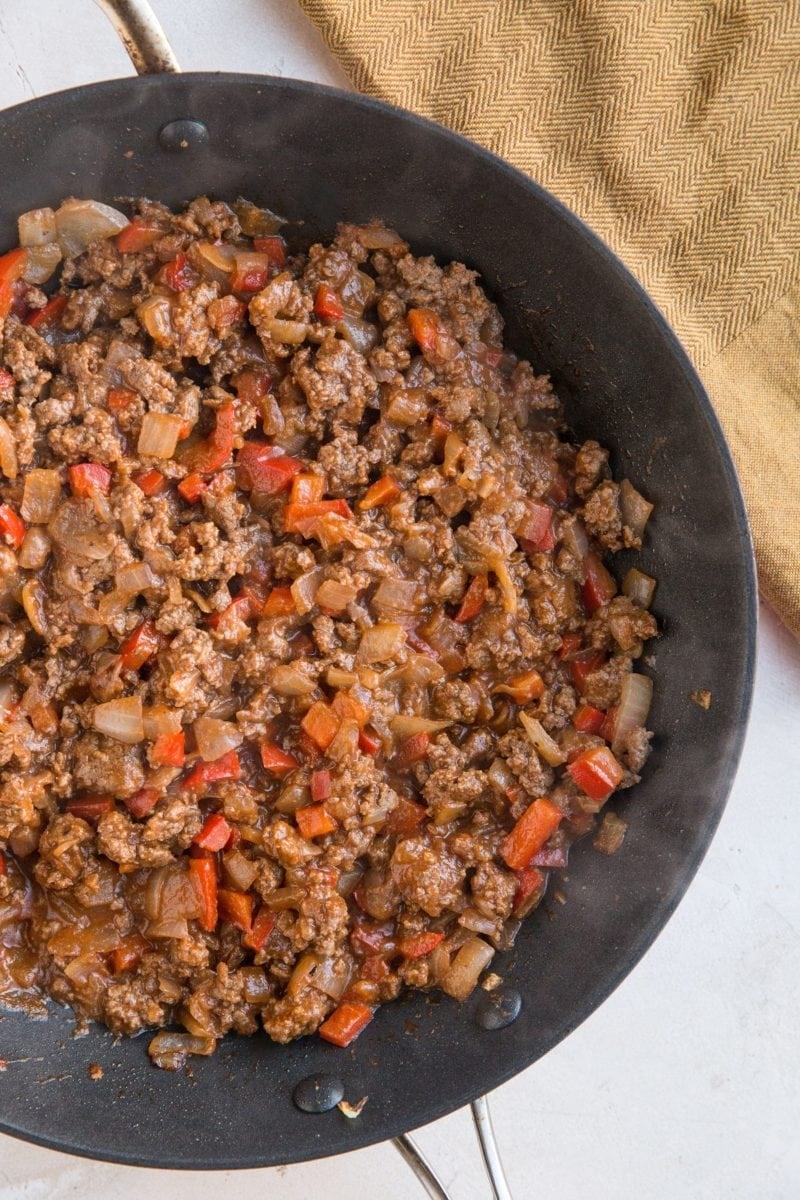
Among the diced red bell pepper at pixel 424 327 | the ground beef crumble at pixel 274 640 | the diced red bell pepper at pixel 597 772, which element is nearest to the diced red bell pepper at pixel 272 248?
the ground beef crumble at pixel 274 640

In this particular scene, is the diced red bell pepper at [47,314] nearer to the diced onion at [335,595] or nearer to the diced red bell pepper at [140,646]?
the diced red bell pepper at [140,646]

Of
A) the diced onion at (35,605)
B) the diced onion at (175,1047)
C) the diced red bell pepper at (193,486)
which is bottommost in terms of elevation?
the diced onion at (175,1047)

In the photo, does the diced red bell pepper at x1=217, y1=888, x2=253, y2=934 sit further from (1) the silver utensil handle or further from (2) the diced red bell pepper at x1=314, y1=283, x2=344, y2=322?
(2) the diced red bell pepper at x1=314, y1=283, x2=344, y2=322

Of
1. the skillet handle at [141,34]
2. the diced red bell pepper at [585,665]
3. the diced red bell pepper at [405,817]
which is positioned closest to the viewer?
Result: the skillet handle at [141,34]

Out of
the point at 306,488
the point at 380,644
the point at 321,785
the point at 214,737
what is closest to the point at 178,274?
the point at 306,488

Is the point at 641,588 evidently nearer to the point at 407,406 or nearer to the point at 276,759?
the point at 407,406

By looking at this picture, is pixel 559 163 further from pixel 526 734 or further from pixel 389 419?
pixel 526 734
